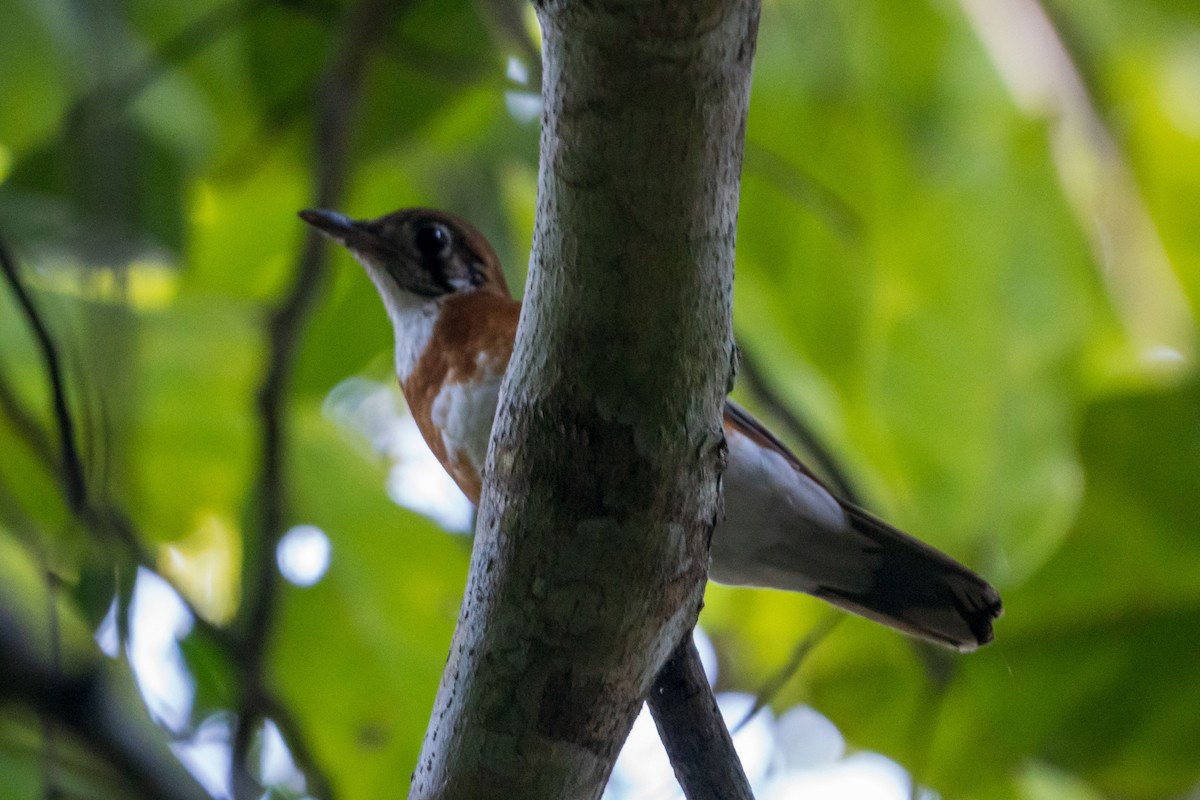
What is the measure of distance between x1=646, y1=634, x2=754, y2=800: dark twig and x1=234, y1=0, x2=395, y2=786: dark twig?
1144mm

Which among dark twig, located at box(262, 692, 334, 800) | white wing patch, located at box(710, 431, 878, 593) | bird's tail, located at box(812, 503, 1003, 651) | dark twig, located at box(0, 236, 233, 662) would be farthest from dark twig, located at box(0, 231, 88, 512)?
bird's tail, located at box(812, 503, 1003, 651)

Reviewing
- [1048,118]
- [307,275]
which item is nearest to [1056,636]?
[1048,118]

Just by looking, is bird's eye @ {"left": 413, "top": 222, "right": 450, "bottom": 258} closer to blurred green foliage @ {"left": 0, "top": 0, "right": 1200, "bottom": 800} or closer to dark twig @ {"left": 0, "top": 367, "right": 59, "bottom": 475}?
blurred green foliage @ {"left": 0, "top": 0, "right": 1200, "bottom": 800}

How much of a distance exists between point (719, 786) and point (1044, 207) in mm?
2731

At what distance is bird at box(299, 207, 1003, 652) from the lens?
3238 millimetres

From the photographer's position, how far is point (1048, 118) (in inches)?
170

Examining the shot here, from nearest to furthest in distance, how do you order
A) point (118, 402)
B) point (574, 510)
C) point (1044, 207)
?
point (574, 510), point (118, 402), point (1044, 207)

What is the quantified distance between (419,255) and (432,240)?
2.5 inches

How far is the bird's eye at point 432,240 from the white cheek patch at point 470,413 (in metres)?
0.76

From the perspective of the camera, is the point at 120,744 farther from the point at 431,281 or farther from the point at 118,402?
the point at 431,281

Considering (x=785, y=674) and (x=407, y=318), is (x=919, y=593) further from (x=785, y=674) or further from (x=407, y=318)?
(x=407, y=318)

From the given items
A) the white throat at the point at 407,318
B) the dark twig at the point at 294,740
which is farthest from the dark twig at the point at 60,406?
the white throat at the point at 407,318

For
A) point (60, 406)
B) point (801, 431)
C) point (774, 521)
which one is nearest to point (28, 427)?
point (60, 406)

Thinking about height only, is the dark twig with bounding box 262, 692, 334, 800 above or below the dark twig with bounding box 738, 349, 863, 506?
below
